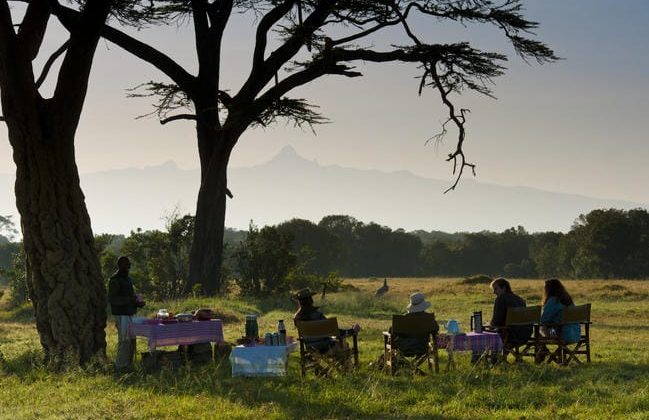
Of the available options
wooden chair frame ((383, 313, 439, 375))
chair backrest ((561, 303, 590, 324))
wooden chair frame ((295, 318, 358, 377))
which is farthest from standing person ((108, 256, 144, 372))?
chair backrest ((561, 303, 590, 324))

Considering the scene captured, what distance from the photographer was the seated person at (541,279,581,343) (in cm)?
1076

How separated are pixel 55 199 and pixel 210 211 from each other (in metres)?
12.0

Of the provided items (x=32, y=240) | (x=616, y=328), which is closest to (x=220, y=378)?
(x=32, y=240)

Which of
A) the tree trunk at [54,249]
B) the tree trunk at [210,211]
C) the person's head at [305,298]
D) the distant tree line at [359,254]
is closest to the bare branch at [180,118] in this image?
the tree trunk at [210,211]

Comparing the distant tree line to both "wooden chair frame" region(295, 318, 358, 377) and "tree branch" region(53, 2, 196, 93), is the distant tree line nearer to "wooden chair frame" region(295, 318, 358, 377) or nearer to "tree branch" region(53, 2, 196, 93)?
"tree branch" region(53, 2, 196, 93)

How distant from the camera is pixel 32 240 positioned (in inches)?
453

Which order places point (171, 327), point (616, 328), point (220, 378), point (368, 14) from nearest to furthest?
point (220, 378) → point (171, 327) → point (616, 328) → point (368, 14)

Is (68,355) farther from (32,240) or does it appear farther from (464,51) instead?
(464,51)

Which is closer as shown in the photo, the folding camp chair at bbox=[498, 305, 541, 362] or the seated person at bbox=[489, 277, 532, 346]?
the folding camp chair at bbox=[498, 305, 541, 362]

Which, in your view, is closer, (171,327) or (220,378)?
(220,378)

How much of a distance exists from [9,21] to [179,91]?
11221 mm

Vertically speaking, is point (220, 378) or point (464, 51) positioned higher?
point (464, 51)

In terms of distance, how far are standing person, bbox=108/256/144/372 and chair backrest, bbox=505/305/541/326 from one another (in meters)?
4.84

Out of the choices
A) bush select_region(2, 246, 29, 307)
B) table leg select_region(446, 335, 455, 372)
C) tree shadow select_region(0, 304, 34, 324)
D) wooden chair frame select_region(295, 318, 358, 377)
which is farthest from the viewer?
bush select_region(2, 246, 29, 307)
